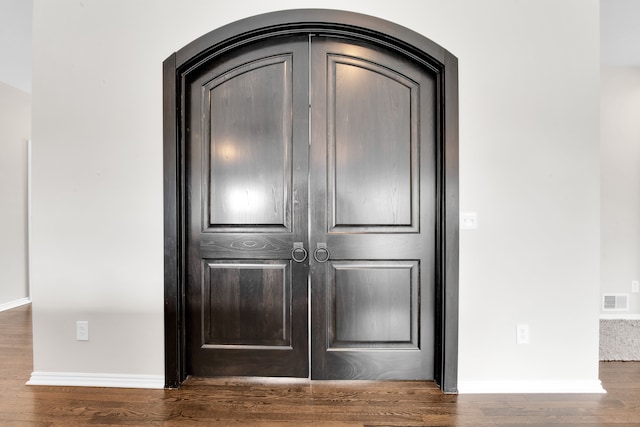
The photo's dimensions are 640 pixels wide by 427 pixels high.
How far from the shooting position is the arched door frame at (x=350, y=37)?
214 cm

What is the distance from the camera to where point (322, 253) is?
224 cm

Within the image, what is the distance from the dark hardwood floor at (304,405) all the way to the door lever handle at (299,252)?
778mm

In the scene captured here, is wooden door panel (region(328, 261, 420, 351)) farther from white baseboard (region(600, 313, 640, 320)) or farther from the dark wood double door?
white baseboard (region(600, 313, 640, 320))

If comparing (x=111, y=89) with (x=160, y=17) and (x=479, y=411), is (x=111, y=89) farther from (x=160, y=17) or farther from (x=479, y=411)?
(x=479, y=411)

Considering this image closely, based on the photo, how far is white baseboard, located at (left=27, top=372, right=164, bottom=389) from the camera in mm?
2207

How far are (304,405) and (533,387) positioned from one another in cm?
138

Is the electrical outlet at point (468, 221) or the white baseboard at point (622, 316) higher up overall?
the electrical outlet at point (468, 221)

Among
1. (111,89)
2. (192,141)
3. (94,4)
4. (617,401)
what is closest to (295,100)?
(192,141)

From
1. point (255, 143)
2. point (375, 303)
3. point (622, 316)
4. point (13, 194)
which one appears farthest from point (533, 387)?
point (13, 194)

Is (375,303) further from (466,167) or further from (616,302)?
(616,302)

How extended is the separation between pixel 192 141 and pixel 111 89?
1.90ft

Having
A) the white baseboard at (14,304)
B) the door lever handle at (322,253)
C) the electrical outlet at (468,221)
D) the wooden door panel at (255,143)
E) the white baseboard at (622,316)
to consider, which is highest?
the wooden door panel at (255,143)

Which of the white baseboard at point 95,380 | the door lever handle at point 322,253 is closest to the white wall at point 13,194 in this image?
the white baseboard at point 95,380

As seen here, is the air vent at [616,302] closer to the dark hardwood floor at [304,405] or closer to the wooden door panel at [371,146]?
the dark hardwood floor at [304,405]
